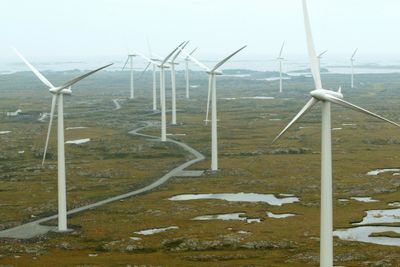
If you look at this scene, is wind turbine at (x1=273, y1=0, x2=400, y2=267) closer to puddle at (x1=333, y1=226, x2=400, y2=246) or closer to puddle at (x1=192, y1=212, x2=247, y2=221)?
puddle at (x1=333, y1=226, x2=400, y2=246)

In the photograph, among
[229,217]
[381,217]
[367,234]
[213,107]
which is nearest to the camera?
[367,234]

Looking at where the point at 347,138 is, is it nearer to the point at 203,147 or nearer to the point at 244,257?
the point at 203,147

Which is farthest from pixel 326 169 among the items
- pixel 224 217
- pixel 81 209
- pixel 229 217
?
pixel 81 209

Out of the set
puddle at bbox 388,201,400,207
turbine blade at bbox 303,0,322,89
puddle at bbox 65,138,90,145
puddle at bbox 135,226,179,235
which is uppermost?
turbine blade at bbox 303,0,322,89

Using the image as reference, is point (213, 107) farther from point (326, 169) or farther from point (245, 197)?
point (326, 169)

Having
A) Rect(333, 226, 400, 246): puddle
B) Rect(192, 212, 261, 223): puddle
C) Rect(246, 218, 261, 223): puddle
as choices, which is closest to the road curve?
Rect(192, 212, 261, 223): puddle
